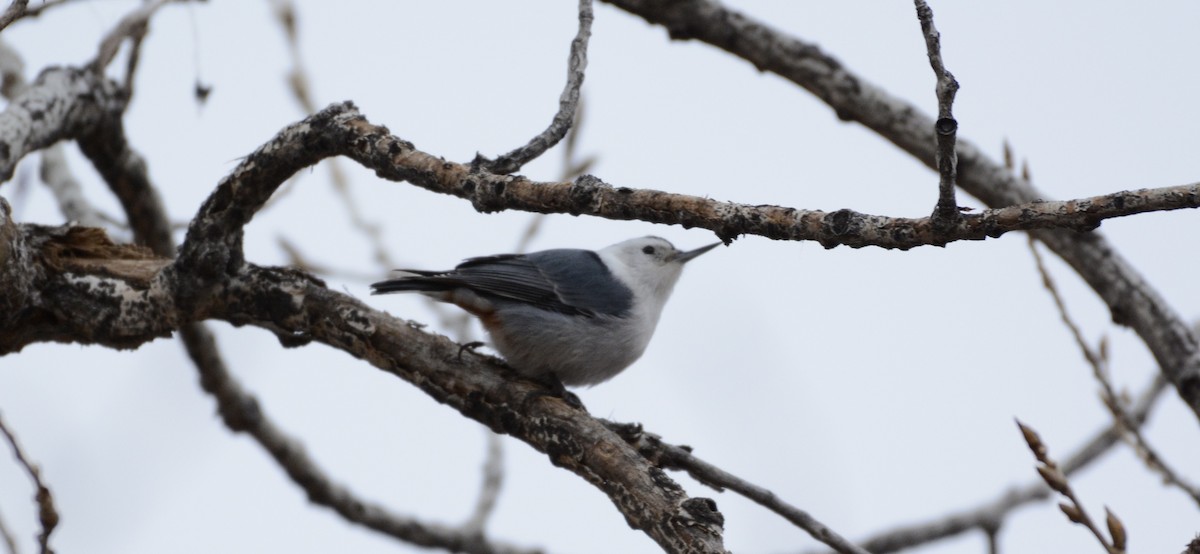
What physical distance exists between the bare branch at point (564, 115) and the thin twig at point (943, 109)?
2.99ft

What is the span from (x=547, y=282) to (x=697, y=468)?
4.59 feet

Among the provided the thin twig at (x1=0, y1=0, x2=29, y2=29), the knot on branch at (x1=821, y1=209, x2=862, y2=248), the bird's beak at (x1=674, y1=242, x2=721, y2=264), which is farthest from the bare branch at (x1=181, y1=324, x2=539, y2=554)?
the knot on branch at (x1=821, y1=209, x2=862, y2=248)

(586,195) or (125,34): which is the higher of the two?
(125,34)

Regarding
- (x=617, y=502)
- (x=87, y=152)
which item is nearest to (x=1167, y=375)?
(x=617, y=502)

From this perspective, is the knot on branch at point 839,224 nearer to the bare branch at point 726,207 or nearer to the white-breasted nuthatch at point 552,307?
the bare branch at point 726,207

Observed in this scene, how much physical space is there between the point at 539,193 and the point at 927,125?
2.07 m

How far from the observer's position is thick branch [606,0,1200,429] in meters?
3.60

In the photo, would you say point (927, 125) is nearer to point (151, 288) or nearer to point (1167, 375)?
point (1167, 375)

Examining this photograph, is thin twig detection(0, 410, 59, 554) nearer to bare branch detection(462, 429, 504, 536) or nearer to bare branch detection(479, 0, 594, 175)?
bare branch detection(479, 0, 594, 175)

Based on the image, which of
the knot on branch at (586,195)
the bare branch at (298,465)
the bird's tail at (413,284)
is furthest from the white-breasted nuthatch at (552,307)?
the knot on branch at (586,195)

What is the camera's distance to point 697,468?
9.68ft

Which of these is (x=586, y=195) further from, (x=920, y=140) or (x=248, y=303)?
(x=920, y=140)

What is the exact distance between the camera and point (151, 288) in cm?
306

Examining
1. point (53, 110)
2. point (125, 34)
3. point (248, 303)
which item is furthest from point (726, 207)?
point (125, 34)
